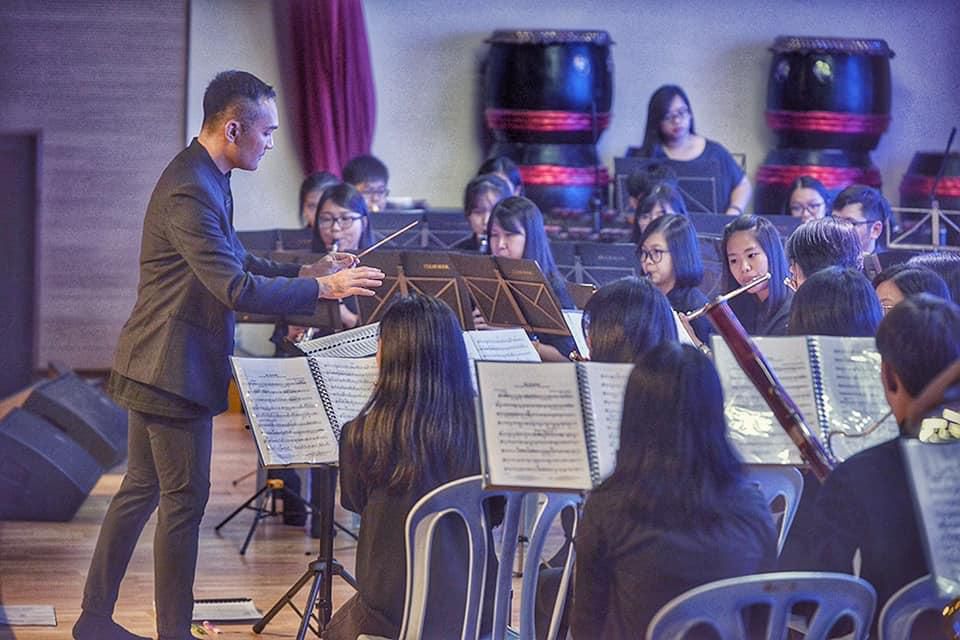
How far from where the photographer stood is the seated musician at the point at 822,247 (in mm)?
4215

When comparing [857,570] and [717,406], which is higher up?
[717,406]

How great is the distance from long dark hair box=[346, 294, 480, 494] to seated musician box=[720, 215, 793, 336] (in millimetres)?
1687

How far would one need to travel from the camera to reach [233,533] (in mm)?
5473

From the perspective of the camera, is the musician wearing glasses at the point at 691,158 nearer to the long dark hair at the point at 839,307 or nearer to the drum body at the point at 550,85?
the drum body at the point at 550,85

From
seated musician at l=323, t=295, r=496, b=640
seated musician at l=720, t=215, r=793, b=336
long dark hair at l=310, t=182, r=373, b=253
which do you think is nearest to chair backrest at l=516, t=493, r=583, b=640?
seated musician at l=323, t=295, r=496, b=640

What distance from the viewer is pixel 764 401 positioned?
2984 mm

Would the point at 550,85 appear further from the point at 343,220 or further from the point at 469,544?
the point at 469,544

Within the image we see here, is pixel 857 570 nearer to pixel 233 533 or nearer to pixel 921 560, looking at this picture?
pixel 921 560

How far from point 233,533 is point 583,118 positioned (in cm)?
370

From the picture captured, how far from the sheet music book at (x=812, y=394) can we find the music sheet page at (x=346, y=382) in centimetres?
96

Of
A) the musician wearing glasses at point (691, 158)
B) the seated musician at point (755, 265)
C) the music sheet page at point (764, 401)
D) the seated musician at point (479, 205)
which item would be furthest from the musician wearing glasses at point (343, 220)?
the music sheet page at point (764, 401)

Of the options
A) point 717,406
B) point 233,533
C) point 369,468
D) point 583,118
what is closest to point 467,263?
point 233,533

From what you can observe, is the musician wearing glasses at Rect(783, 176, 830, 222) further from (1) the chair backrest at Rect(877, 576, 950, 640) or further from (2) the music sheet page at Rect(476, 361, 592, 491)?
(1) the chair backrest at Rect(877, 576, 950, 640)

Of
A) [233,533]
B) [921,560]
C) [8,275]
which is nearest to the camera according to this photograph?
[921,560]
